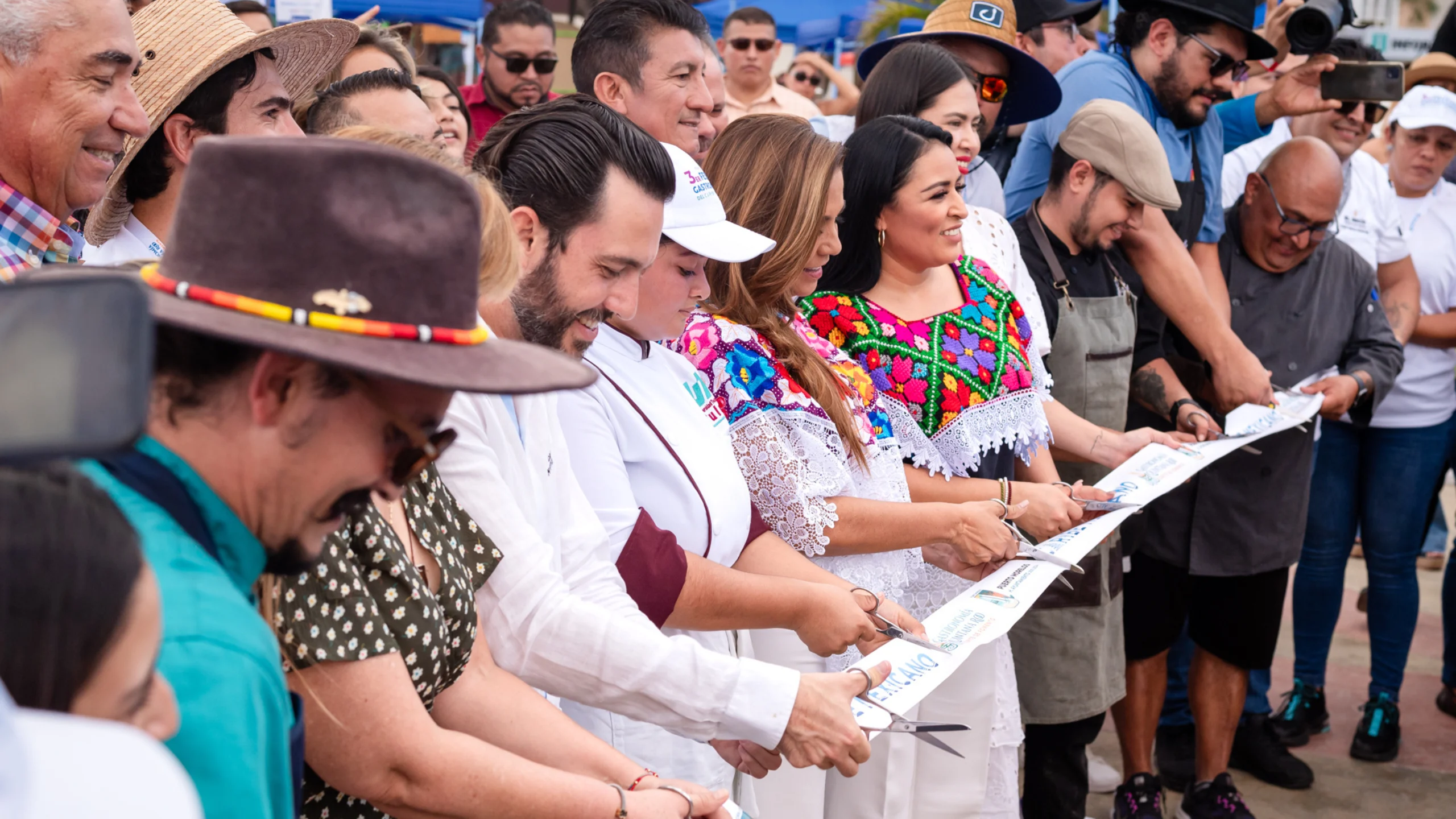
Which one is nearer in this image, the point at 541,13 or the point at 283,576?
the point at 283,576

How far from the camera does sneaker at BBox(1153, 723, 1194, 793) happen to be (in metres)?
4.62

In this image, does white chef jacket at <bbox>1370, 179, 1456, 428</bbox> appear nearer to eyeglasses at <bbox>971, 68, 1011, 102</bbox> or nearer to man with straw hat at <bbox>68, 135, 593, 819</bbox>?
eyeglasses at <bbox>971, 68, 1011, 102</bbox>

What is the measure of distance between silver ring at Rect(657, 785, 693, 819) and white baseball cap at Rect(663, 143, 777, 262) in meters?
0.96

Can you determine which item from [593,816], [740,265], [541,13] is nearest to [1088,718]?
[740,265]

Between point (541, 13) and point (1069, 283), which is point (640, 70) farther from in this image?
point (541, 13)

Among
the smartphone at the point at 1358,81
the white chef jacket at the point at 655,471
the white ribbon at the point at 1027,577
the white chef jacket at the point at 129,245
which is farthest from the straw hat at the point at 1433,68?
the white chef jacket at the point at 129,245

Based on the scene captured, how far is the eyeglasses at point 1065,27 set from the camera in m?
5.68

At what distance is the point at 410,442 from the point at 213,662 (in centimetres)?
27

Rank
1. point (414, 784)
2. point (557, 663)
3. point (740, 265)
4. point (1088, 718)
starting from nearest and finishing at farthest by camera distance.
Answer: point (414, 784)
point (557, 663)
point (740, 265)
point (1088, 718)

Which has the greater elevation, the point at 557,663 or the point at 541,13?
the point at 541,13

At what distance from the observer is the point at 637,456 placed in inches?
90.8

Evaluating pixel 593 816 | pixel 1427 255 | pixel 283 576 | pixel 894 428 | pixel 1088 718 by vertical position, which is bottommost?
pixel 1088 718

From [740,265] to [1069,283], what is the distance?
1409 millimetres

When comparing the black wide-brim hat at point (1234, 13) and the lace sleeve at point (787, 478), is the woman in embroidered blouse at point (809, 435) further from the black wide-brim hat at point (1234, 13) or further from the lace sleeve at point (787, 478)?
the black wide-brim hat at point (1234, 13)
